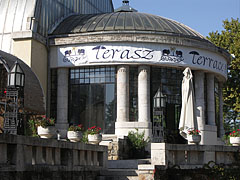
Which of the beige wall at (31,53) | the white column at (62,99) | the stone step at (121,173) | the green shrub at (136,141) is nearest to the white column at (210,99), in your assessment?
the green shrub at (136,141)

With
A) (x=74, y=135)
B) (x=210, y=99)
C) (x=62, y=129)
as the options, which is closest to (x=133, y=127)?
(x=62, y=129)

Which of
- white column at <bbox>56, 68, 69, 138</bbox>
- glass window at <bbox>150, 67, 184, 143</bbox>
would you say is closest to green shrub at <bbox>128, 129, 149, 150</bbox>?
glass window at <bbox>150, 67, 184, 143</bbox>

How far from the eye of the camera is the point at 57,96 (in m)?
30.2

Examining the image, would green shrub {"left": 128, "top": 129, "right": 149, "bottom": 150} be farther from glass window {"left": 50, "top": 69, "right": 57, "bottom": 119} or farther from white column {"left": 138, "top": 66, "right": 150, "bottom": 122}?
glass window {"left": 50, "top": 69, "right": 57, "bottom": 119}

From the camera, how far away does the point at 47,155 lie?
14141 millimetres

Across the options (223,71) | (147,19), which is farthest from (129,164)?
(223,71)

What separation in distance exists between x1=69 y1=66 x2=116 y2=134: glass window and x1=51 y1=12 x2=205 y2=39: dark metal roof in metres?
2.79

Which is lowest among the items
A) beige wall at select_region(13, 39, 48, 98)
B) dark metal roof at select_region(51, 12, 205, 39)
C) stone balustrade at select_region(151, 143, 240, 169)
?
stone balustrade at select_region(151, 143, 240, 169)

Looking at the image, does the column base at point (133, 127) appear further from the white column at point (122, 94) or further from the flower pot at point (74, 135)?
the flower pot at point (74, 135)

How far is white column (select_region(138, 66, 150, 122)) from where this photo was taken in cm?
2911

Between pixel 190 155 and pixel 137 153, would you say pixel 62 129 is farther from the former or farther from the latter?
pixel 190 155

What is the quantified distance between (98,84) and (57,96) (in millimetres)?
2860

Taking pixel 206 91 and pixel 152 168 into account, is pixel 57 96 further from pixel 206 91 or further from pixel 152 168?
pixel 152 168

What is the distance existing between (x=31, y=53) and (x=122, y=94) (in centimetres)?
632
